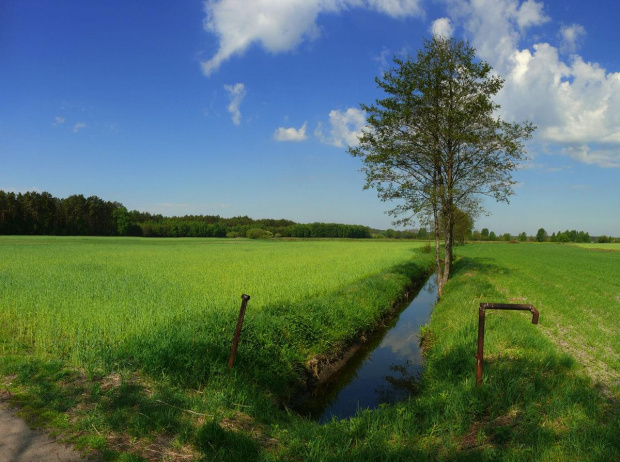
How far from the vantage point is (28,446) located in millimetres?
4406

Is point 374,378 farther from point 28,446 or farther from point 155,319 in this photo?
point 28,446

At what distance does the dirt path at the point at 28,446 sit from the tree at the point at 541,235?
161331 mm

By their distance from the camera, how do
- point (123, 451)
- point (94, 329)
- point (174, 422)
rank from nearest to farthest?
point (123, 451), point (174, 422), point (94, 329)

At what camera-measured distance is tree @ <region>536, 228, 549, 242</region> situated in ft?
456

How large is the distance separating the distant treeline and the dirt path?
330 feet

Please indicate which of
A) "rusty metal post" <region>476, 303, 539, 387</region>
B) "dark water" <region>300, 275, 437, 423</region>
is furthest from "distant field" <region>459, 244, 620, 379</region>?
"dark water" <region>300, 275, 437, 423</region>

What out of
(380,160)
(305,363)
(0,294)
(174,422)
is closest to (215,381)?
(174,422)

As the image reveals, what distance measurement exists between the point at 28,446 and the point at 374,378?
7620 millimetres

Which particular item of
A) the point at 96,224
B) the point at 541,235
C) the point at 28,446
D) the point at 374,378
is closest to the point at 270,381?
the point at 374,378

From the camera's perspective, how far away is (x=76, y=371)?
252 inches

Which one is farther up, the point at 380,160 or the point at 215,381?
the point at 380,160

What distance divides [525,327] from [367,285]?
7661mm

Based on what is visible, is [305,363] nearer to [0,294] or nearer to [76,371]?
[76,371]

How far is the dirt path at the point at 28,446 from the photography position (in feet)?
13.9
